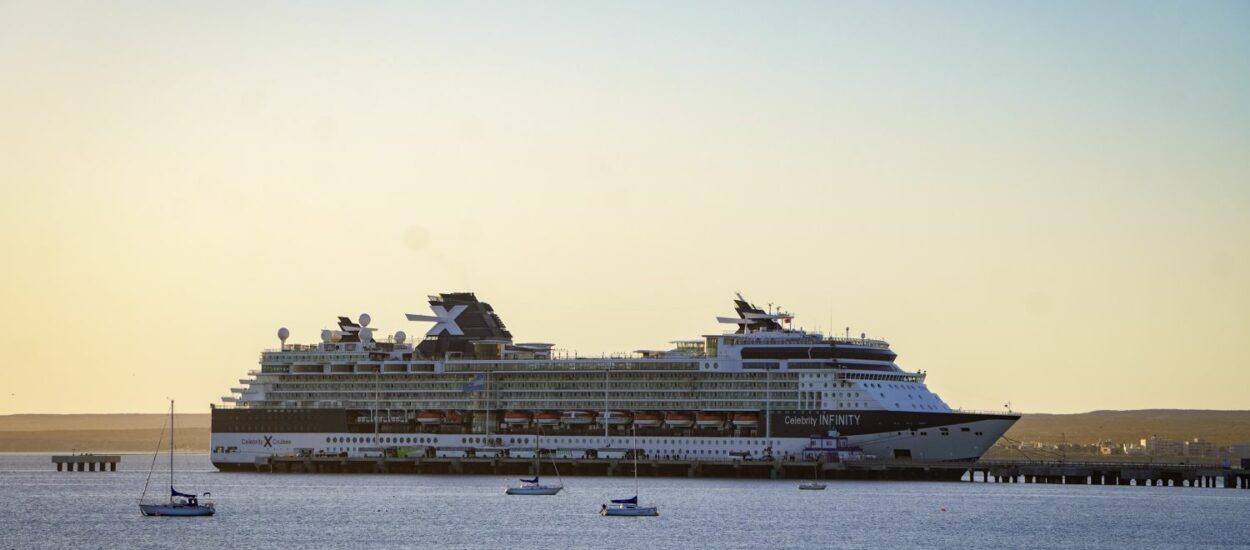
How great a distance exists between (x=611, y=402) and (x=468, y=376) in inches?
446

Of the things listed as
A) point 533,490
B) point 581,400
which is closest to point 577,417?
point 581,400

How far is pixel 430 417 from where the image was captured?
5482 inches

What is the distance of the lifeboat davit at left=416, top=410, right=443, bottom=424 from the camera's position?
456 feet

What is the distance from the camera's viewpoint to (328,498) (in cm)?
11431

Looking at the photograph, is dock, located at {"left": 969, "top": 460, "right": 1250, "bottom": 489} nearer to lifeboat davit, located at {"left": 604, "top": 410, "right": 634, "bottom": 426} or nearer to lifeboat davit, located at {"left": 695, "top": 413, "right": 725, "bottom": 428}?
lifeboat davit, located at {"left": 695, "top": 413, "right": 725, "bottom": 428}

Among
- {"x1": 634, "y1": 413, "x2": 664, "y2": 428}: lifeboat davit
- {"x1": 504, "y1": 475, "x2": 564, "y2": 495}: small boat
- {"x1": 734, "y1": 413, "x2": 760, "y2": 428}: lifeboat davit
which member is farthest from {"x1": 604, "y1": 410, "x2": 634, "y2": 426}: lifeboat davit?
{"x1": 504, "y1": 475, "x2": 564, "y2": 495}: small boat

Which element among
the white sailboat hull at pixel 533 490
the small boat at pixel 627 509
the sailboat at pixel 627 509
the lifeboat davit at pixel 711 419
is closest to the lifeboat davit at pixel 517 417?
the lifeboat davit at pixel 711 419

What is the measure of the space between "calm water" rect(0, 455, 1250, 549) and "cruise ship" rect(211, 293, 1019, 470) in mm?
3743

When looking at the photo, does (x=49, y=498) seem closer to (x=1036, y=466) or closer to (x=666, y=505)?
(x=666, y=505)

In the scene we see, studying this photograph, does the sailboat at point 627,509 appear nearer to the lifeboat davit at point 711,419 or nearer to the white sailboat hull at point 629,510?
the white sailboat hull at point 629,510

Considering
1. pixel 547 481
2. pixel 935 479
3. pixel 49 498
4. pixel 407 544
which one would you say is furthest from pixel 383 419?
pixel 407 544

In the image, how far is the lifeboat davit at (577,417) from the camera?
13438cm

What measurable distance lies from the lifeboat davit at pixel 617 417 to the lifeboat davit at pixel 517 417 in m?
5.93

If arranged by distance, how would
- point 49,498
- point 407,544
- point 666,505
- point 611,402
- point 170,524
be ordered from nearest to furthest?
point 407,544, point 170,524, point 666,505, point 49,498, point 611,402
